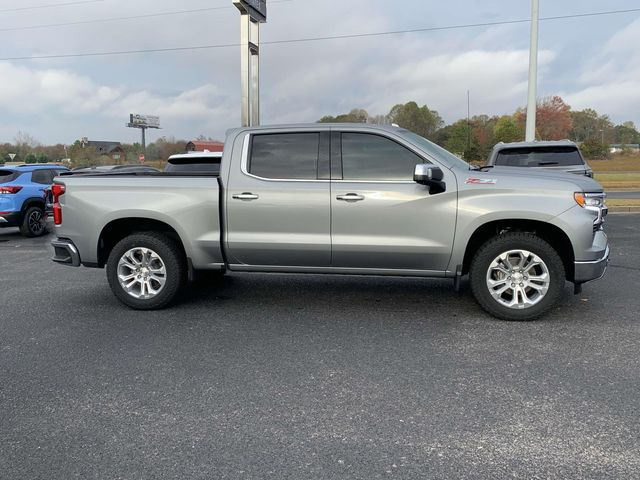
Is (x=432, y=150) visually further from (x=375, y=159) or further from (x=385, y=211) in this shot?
(x=385, y=211)

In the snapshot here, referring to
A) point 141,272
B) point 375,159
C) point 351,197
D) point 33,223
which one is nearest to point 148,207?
point 141,272

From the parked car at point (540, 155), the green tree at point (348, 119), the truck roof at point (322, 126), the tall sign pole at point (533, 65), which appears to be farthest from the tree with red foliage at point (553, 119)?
the truck roof at point (322, 126)

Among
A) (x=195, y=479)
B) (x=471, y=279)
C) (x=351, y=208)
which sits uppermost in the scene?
(x=351, y=208)

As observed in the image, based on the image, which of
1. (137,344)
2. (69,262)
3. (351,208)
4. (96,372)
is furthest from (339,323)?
(69,262)

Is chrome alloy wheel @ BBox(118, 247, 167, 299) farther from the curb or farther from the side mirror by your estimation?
the curb

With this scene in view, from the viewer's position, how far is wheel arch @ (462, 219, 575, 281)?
5090 millimetres

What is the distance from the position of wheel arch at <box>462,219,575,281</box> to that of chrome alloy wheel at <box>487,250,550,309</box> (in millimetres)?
284

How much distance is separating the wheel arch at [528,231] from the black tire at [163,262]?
2.95 m

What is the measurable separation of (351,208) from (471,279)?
134 centimetres

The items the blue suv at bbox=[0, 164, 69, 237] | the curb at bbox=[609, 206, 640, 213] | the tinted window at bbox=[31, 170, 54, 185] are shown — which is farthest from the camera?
the curb at bbox=[609, 206, 640, 213]

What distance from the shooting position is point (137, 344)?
466 cm

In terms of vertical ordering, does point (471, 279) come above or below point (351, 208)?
below

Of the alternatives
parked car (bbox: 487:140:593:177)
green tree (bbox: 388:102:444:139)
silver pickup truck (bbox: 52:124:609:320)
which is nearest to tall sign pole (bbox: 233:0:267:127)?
parked car (bbox: 487:140:593:177)

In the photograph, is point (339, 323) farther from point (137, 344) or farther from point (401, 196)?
point (137, 344)
